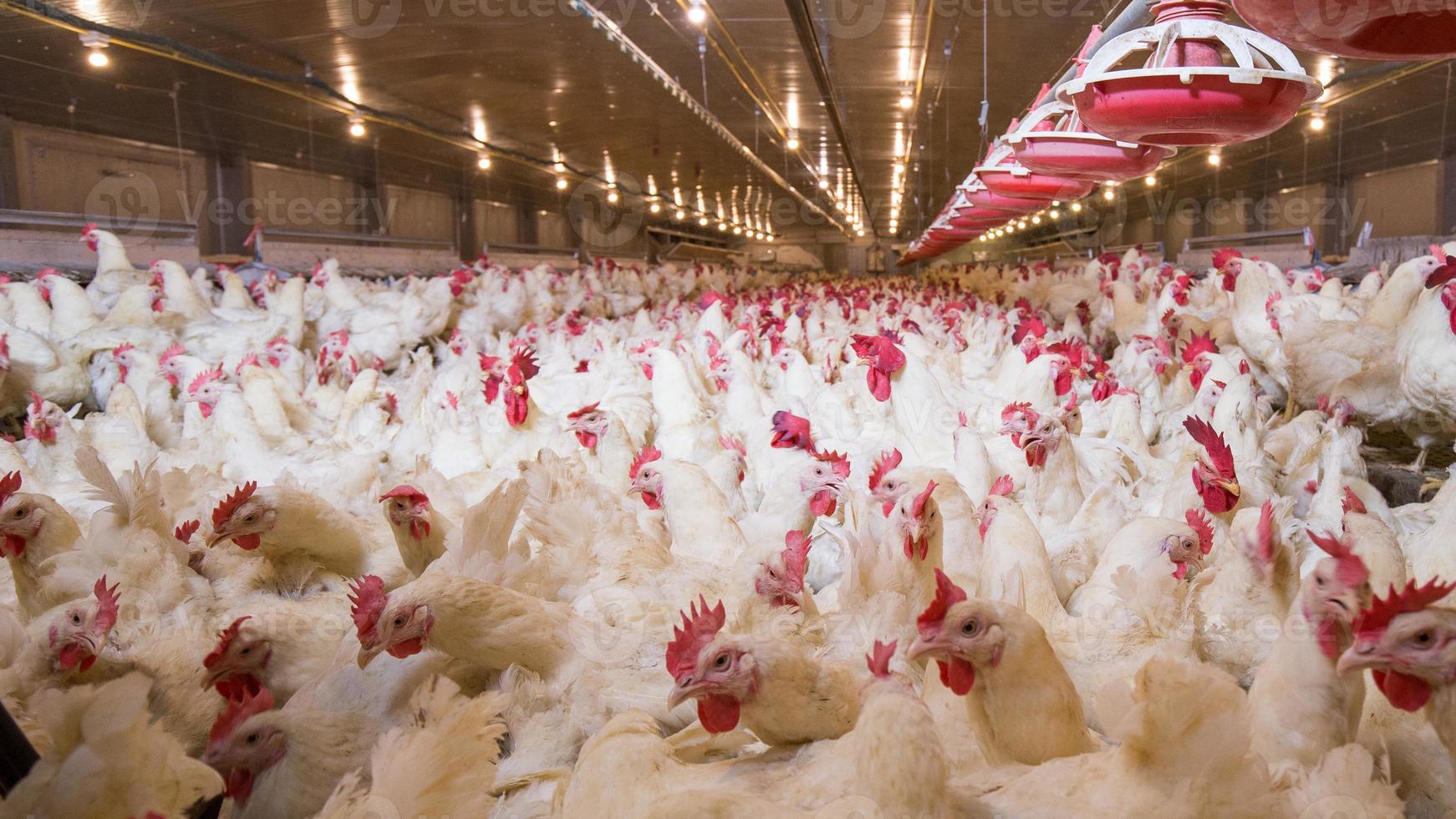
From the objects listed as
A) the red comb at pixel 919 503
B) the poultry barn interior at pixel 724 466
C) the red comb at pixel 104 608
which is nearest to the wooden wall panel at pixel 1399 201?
the poultry barn interior at pixel 724 466

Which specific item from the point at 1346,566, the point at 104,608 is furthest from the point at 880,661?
the point at 104,608

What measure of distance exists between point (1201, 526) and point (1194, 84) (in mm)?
1254

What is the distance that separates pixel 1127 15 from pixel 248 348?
5.81 meters

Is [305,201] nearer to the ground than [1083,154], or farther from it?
farther from it

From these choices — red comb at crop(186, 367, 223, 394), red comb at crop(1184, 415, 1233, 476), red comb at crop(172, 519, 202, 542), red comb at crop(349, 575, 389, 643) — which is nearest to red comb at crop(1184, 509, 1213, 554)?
red comb at crop(1184, 415, 1233, 476)

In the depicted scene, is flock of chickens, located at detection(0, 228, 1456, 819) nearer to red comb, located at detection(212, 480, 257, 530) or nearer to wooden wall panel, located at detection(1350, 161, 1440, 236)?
red comb, located at detection(212, 480, 257, 530)

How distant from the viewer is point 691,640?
1.44 metres

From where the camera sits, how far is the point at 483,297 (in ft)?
27.7

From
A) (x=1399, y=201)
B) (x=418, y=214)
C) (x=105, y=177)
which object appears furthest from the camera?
(x=418, y=214)

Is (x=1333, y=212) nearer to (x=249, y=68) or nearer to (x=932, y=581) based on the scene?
(x=932, y=581)

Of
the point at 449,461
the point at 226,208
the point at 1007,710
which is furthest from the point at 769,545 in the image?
the point at 226,208

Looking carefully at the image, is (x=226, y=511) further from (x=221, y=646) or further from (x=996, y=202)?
(x=996, y=202)

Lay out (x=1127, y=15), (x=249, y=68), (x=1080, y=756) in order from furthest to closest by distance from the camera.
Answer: (x=249, y=68)
(x=1127, y=15)
(x=1080, y=756)

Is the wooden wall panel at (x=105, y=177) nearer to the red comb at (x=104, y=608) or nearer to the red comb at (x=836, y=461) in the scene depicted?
the red comb at (x=104, y=608)
